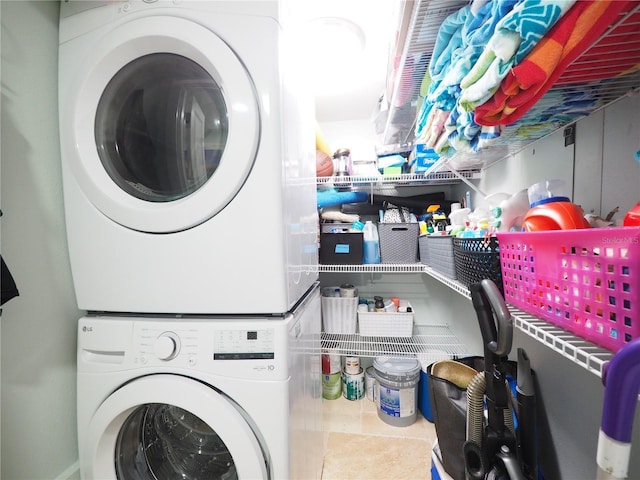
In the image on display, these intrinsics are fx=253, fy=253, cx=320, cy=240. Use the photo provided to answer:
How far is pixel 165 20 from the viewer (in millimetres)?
643

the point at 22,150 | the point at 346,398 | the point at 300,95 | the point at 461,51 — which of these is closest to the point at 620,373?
the point at 461,51

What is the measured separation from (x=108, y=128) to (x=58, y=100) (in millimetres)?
164

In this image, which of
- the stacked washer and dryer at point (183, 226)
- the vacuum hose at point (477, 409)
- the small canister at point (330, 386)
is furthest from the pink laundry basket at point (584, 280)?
the small canister at point (330, 386)

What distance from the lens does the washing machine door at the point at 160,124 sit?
624 millimetres

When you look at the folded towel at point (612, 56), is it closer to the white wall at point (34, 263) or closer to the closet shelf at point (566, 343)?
the closet shelf at point (566, 343)

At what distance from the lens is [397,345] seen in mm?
1568

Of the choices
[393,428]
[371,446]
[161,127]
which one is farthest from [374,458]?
[161,127]

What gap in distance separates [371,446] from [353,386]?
366mm

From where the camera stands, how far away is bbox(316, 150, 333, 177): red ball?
157cm

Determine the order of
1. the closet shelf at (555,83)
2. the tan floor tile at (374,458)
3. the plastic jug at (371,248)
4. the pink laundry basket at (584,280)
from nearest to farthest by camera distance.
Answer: the pink laundry basket at (584,280) → the closet shelf at (555,83) → the tan floor tile at (374,458) → the plastic jug at (371,248)

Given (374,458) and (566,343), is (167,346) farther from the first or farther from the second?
(374,458)

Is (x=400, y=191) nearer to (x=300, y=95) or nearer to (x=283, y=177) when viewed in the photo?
(x=300, y=95)

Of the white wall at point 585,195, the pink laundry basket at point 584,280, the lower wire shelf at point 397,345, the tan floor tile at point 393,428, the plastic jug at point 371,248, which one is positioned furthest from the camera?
the plastic jug at point 371,248

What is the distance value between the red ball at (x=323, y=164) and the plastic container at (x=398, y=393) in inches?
47.5
